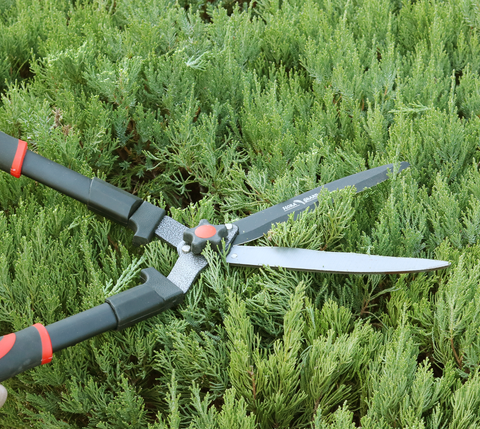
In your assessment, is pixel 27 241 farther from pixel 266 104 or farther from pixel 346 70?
pixel 346 70

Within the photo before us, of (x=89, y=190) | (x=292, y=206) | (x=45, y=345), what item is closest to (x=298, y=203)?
(x=292, y=206)

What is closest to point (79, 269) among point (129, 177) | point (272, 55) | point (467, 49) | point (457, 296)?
point (129, 177)

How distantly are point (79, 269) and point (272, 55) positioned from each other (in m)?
1.72

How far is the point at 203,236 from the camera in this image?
1.71m

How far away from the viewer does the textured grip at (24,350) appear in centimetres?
135

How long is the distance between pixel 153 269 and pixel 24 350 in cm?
48

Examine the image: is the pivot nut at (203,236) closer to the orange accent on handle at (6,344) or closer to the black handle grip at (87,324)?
the black handle grip at (87,324)

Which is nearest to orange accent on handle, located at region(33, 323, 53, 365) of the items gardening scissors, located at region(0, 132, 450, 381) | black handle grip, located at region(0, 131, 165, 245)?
gardening scissors, located at region(0, 132, 450, 381)

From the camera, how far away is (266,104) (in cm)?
226

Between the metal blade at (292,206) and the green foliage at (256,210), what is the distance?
0.22 ft

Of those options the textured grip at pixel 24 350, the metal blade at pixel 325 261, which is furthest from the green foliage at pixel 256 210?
the textured grip at pixel 24 350

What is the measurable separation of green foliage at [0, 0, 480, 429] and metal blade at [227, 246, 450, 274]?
0.06 metres

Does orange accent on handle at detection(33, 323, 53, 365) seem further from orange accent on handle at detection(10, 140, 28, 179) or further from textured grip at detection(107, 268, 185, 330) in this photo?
orange accent on handle at detection(10, 140, 28, 179)

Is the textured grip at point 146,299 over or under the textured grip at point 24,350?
under
